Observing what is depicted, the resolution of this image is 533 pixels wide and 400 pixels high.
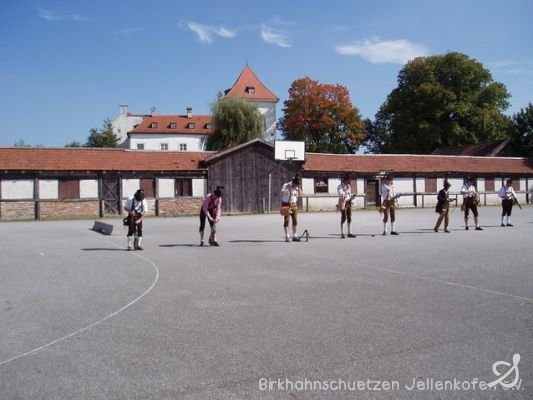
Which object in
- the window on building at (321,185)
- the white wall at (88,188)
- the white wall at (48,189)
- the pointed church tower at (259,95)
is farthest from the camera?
the pointed church tower at (259,95)

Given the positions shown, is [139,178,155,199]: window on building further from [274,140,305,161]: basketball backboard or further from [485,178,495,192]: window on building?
[485,178,495,192]: window on building

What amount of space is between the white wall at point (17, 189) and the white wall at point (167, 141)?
41989 mm

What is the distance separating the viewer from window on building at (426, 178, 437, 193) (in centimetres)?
4169

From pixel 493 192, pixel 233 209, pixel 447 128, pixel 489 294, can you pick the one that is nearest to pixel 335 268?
pixel 489 294

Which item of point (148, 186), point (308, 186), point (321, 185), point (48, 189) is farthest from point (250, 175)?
point (48, 189)

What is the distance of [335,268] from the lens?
Answer: 10102 mm

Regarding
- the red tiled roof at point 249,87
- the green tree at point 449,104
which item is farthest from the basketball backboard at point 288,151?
the red tiled roof at point 249,87

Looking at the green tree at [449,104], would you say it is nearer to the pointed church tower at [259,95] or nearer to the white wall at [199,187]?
the pointed church tower at [259,95]

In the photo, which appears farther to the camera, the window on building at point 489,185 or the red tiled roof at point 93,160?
the window on building at point 489,185

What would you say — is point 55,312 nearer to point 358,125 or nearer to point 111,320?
point 111,320

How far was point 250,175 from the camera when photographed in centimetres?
3553

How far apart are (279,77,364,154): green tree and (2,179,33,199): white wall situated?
126ft

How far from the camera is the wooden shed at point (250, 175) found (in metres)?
34.8
